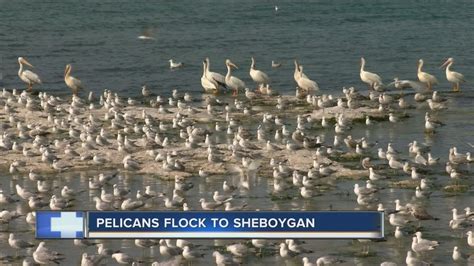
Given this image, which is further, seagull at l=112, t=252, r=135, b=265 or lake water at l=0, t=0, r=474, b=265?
lake water at l=0, t=0, r=474, b=265

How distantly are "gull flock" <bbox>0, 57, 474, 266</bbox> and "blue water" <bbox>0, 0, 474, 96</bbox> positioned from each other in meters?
Result: 6.29

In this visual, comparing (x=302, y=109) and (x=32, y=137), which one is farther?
(x=302, y=109)

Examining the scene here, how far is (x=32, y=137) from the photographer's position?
37.8 meters

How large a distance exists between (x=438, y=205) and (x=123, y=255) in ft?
26.0

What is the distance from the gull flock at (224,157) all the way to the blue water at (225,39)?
6291 millimetres

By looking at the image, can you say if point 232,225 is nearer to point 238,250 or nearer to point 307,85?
point 238,250

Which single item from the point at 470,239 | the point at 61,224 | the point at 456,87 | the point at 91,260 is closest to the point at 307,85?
the point at 456,87

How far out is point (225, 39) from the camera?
68.4m

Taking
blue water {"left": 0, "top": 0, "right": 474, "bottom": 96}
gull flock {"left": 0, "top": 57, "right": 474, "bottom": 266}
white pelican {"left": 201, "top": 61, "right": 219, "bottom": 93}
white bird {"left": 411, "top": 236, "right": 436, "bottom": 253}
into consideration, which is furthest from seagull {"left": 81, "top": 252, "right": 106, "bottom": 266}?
blue water {"left": 0, "top": 0, "right": 474, "bottom": 96}

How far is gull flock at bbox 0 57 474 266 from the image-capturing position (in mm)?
26094

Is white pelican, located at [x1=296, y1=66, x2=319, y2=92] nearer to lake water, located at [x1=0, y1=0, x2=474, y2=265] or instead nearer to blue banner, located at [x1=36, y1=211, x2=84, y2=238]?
lake water, located at [x1=0, y1=0, x2=474, y2=265]

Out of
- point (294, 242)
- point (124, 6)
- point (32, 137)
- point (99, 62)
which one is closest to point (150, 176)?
point (32, 137)

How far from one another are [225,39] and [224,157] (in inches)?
1352

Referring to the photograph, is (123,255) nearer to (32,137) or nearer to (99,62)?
(32,137)
